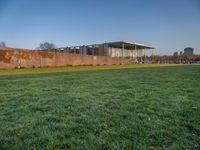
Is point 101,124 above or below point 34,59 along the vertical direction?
below

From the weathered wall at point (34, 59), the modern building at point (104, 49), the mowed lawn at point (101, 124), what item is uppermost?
the modern building at point (104, 49)

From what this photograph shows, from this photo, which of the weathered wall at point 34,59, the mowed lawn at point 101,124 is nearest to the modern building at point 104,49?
the weathered wall at point 34,59

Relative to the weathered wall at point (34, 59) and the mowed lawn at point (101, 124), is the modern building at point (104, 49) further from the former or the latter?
the mowed lawn at point (101, 124)

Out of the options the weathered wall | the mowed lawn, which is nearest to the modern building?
the weathered wall

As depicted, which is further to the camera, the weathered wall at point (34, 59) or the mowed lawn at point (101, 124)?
the weathered wall at point (34, 59)

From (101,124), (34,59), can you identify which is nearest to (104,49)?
(34,59)

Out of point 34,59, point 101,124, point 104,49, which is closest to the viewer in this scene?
point 101,124

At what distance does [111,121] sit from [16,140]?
4.08 feet

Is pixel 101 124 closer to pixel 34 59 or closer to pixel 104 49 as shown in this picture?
pixel 34 59

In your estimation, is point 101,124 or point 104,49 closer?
point 101,124

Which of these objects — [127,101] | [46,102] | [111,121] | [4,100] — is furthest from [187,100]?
[4,100]

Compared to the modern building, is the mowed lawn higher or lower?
lower

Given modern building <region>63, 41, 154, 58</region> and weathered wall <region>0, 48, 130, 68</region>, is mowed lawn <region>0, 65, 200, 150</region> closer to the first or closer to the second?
weathered wall <region>0, 48, 130, 68</region>

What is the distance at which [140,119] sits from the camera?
316 cm
